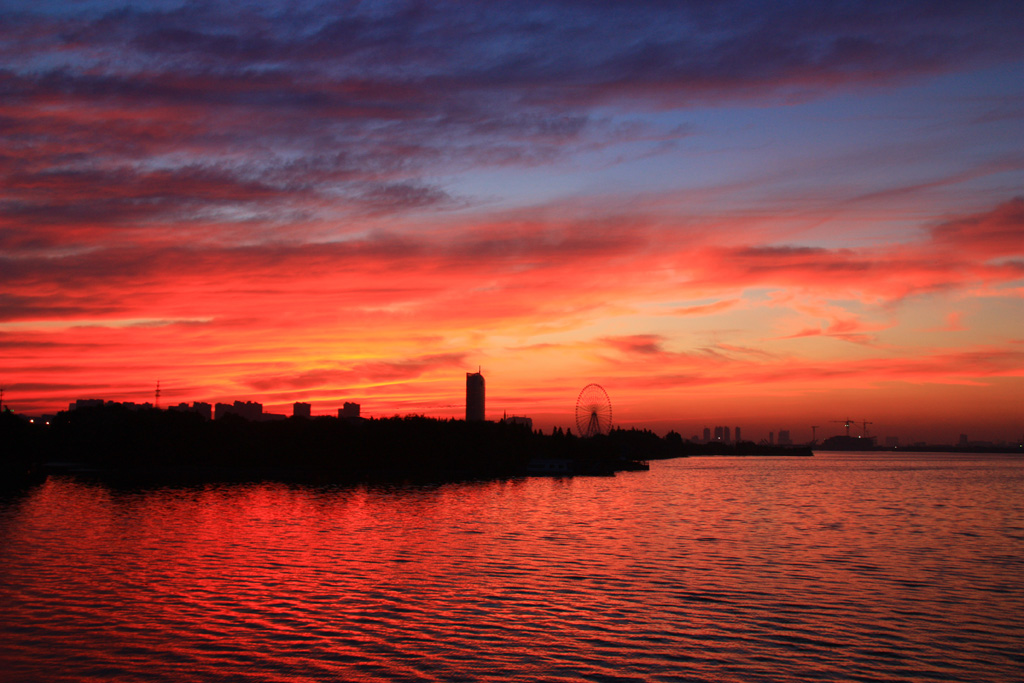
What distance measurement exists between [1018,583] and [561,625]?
34.2m

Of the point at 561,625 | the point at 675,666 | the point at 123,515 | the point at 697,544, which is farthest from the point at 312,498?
the point at 675,666

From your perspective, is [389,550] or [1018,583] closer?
[1018,583]

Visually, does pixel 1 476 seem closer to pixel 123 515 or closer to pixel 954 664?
pixel 123 515

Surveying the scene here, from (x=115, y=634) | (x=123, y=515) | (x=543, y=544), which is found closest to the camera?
(x=115, y=634)

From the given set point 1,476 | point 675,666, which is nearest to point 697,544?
point 675,666

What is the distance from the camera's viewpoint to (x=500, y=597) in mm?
45500

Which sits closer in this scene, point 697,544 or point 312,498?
point 697,544

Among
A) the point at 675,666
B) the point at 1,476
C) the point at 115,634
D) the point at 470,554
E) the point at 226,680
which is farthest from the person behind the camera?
the point at 1,476

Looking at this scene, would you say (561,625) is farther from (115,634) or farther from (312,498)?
(312,498)

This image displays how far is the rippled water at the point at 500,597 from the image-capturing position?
33.2 metres

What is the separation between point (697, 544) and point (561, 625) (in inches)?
1305

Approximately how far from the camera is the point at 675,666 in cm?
3316

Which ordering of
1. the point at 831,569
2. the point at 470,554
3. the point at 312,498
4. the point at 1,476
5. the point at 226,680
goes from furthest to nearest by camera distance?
the point at 1,476
the point at 312,498
the point at 470,554
the point at 831,569
the point at 226,680

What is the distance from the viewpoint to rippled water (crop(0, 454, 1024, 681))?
1308 inches
